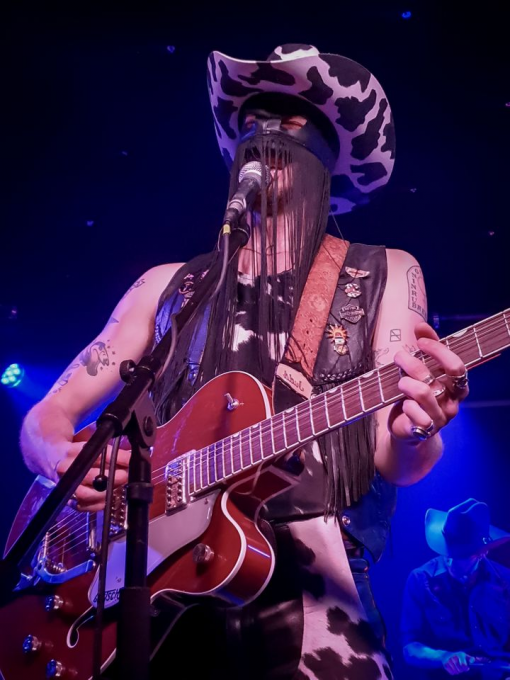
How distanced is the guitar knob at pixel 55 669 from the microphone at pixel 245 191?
130cm

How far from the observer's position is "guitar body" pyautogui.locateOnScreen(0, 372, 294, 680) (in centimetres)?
157

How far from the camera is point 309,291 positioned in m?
2.29

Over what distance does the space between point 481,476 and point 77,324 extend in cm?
413

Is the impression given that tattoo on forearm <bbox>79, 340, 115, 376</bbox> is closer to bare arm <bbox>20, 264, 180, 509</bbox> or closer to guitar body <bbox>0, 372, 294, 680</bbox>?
bare arm <bbox>20, 264, 180, 509</bbox>

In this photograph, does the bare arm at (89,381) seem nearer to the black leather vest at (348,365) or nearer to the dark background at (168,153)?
the black leather vest at (348,365)

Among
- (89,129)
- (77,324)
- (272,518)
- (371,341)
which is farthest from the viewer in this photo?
(77,324)

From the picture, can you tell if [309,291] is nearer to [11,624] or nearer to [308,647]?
[308,647]

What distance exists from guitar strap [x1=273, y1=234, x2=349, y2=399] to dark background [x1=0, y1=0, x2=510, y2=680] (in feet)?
6.39

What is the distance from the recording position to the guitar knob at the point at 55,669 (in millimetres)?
1727

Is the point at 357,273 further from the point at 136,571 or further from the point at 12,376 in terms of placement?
the point at 12,376

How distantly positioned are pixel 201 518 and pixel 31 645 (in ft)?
2.19

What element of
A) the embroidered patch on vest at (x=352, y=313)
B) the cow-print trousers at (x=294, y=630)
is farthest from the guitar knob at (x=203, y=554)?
the embroidered patch on vest at (x=352, y=313)

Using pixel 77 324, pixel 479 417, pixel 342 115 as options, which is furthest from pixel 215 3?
pixel 479 417

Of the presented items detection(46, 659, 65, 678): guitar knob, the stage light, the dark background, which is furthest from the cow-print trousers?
the stage light
